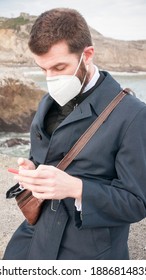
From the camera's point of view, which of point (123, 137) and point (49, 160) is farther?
point (49, 160)

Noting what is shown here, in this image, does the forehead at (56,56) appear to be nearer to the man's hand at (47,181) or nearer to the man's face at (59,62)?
the man's face at (59,62)

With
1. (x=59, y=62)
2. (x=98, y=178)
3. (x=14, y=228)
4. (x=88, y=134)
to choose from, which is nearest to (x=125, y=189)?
(x=98, y=178)

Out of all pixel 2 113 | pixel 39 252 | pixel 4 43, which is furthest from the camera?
pixel 4 43

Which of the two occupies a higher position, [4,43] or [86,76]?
[86,76]

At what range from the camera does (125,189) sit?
1.23 metres

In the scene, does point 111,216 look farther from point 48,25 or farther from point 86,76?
point 48,25

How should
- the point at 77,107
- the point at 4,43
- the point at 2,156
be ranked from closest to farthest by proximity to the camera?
the point at 77,107 < the point at 2,156 < the point at 4,43

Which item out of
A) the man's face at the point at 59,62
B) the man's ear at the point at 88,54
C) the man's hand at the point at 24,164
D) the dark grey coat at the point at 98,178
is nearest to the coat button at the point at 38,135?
the dark grey coat at the point at 98,178

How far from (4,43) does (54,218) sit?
2085cm

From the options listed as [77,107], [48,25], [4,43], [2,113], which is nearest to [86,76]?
[77,107]

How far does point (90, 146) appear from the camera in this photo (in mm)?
1249

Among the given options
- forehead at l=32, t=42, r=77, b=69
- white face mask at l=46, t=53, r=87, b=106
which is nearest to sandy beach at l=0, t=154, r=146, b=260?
white face mask at l=46, t=53, r=87, b=106

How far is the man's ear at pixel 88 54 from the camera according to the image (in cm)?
132

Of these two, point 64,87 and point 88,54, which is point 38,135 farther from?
point 88,54
